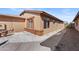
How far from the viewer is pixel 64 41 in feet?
9.37

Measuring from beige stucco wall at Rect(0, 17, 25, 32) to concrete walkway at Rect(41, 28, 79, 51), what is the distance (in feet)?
1.67

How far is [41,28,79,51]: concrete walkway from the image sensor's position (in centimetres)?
279

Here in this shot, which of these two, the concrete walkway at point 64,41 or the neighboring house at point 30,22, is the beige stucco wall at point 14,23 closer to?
the neighboring house at point 30,22

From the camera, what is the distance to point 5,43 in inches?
111

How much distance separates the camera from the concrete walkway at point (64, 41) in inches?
110

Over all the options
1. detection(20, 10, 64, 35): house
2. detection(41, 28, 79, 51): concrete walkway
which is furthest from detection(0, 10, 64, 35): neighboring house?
detection(41, 28, 79, 51): concrete walkway

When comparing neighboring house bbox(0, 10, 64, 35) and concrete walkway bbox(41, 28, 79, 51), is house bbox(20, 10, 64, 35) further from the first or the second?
concrete walkway bbox(41, 28, 79, 51)

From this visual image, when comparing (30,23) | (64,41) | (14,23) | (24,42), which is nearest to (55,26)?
(64,41)
